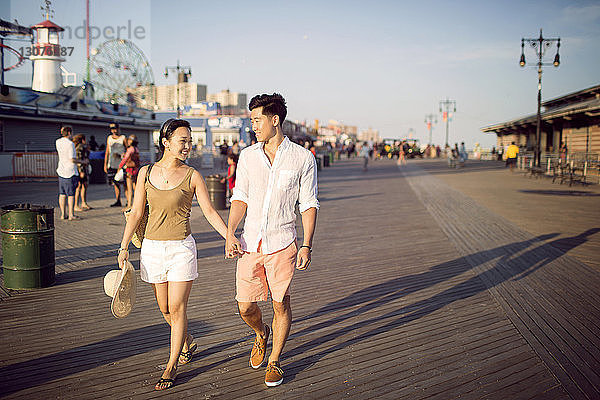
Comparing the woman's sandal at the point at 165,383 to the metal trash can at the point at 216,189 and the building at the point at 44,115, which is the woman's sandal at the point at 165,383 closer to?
the metal trash can at the point at 216,189

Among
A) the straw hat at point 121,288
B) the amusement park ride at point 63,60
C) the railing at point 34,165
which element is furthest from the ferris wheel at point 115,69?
the straw hat at point 121,288

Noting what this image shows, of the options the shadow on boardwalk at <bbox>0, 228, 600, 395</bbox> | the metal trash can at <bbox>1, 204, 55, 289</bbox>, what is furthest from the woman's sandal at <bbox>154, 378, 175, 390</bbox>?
the metal trash can at <bbox>1, 204, 55, 289</bbox>

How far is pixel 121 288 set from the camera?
3.65 metres

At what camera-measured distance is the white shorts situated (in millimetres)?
3477

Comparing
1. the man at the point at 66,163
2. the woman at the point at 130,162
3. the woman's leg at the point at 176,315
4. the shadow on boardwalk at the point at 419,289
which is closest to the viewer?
the woman's leg at the point at 176,315

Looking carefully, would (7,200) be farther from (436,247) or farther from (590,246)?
(590,246)

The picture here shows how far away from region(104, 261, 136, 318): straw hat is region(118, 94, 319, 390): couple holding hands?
0.41ft

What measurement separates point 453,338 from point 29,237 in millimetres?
4827

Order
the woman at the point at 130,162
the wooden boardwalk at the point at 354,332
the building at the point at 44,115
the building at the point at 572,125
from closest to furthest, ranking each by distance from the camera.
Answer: the wooden boardwalk at the point at 354,332, the woman at the point at 130,162, the building at the point at 44,115, the building at the point at 572,125

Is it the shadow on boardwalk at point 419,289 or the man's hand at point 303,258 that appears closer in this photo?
the man's hand at point 303,258

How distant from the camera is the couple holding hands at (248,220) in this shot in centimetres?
347

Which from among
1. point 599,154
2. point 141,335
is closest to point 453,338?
point 141,335

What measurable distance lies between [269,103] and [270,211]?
771mm

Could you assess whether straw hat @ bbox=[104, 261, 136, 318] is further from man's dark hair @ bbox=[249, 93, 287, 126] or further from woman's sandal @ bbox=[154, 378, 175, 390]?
man's dark hair @ bbox=[249, 93, 287, 126]
